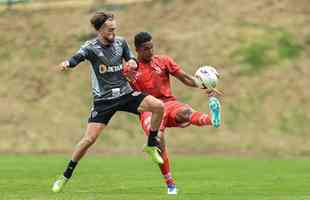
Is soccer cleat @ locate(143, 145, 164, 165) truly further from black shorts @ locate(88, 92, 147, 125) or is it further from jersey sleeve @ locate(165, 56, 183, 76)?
jersey sleeve @ locate(165, 56, 183, 76)

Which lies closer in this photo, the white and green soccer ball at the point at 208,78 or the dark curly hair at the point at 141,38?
the dark curly hair at the point at 141,38

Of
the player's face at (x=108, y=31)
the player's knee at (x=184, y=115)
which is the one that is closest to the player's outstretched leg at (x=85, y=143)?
the player's knee at (x=184, y=115)

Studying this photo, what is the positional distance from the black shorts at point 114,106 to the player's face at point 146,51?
2.65 ft

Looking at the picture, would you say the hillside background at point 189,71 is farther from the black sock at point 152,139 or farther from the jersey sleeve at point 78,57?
the jersey sleeve at point 78,57

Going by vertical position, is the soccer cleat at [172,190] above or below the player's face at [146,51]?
below

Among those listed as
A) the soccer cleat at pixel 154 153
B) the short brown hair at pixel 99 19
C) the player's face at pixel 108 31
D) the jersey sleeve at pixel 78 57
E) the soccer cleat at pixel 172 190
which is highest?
the short brown hair at pixel 99 19

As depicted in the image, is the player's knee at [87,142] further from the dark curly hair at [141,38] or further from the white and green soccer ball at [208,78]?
the white and green soccer ball at [208,78]

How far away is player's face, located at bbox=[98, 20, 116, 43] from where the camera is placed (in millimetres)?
15609

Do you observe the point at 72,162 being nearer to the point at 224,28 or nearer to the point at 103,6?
the point at 224,28

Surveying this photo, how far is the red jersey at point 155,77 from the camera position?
16.2 metres

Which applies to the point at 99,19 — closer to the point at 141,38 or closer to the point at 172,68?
the point at 141,38

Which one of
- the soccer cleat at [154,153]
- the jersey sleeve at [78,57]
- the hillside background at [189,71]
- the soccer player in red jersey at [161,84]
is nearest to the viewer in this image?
the jersey sleeve at [78,57]

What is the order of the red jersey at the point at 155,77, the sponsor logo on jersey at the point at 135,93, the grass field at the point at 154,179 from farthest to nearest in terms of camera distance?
the red jersey at the point at 155,77 → the sponsor logo on jersey at the point at 135,93 → the grass field at the point at 154,179

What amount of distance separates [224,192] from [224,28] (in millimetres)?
28013
